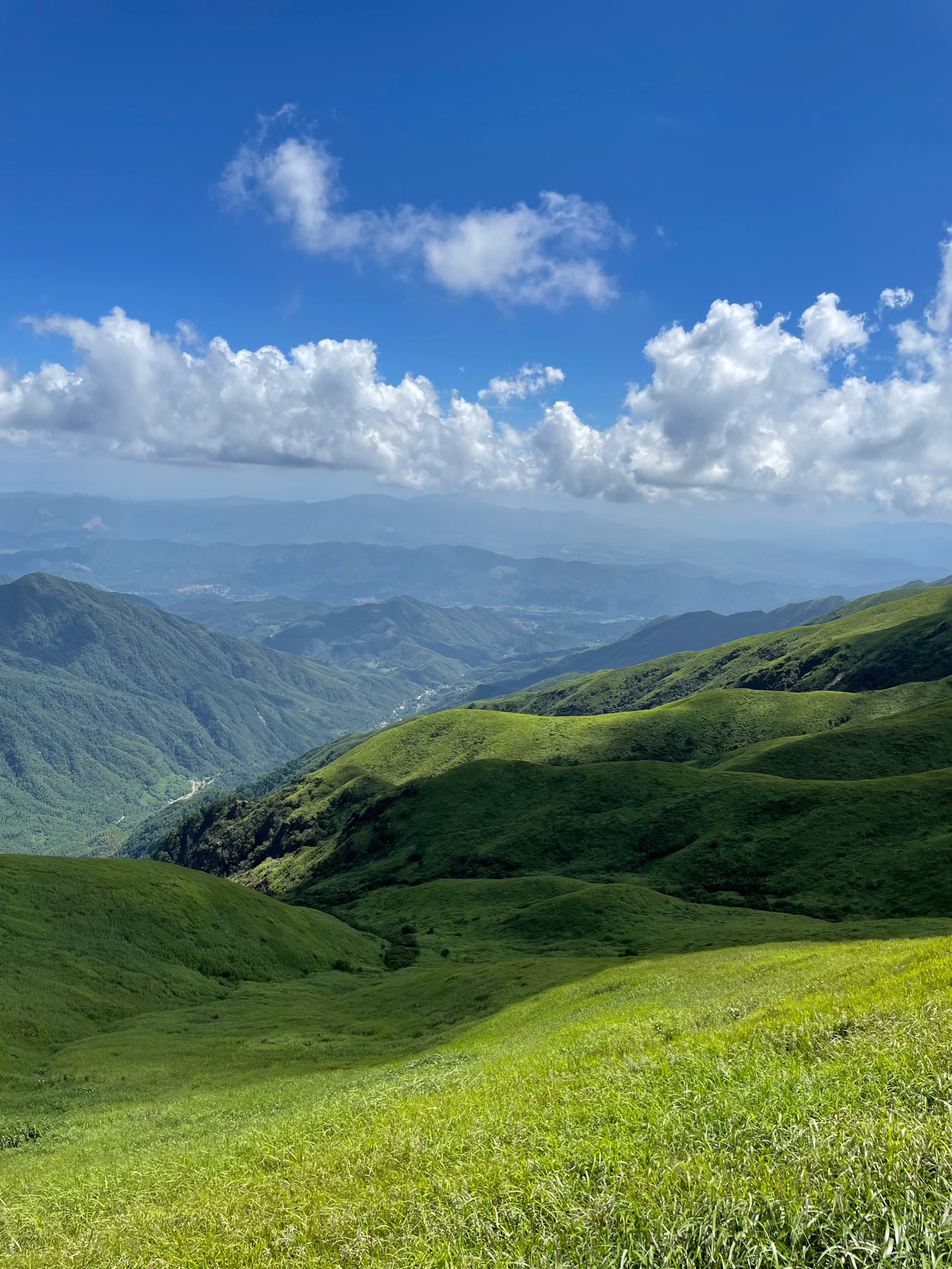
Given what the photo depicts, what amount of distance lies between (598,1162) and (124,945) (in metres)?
81.0

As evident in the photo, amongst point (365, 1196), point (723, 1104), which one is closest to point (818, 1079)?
point (723, 1104)

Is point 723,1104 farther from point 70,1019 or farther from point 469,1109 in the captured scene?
point 70,1019

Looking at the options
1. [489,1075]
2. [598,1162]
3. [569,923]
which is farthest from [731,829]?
[598,1162]

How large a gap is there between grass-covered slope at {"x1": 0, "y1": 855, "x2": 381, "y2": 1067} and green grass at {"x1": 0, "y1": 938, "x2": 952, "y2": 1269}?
3700cm

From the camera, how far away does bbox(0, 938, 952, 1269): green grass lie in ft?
22.3

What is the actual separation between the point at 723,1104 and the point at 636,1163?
2.48 m

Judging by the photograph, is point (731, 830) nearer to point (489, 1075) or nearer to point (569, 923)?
point (569, 923)

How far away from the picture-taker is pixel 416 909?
5187 inches

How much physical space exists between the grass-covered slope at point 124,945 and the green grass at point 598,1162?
36997mm

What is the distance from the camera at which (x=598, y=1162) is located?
9.21 metres

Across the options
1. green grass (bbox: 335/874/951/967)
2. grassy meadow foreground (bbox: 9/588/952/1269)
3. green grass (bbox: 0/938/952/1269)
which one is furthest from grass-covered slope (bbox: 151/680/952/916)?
green grass (bbox: 0/938/952/1269)

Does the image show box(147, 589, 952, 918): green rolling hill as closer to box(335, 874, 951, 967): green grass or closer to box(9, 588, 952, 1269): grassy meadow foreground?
box(9, 588, 952, 1269): grassy meadow foreground

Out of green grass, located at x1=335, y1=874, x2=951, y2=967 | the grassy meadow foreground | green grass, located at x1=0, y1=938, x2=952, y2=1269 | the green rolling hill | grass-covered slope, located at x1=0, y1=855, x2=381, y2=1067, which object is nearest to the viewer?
green grass, located at x1=0, y1=938, x2=952, y2=1269

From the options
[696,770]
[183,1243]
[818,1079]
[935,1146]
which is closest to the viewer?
[935,1146]
